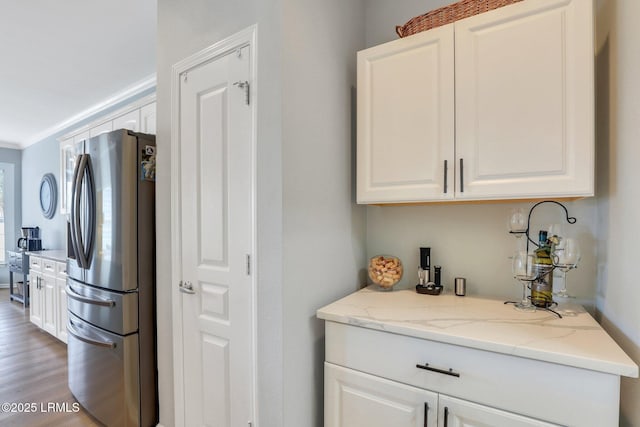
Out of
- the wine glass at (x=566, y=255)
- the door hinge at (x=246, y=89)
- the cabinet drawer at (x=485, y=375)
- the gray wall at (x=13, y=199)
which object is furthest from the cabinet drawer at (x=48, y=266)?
the wine glass at (x=566, y=255)

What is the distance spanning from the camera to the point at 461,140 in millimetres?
1318

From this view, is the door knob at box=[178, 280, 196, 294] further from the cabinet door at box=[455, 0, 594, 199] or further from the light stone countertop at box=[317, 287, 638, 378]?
the cabinet door at box=[455, 0, 594, 199]

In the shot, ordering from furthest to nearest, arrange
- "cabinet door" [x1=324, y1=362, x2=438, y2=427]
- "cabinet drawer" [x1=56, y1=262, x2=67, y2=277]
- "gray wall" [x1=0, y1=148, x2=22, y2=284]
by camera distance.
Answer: "gray wall" [x1=0, y1=148, x2=22, y2=284] < "cabinet drawer" [x1=56, y1=262, x2=67, y2=277] < "cabinet door" [x1=324, y1=362, x2=438, y2=427]

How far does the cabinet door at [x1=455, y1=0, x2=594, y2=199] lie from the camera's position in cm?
111

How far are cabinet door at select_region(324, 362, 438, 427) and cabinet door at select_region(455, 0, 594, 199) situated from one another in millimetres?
811

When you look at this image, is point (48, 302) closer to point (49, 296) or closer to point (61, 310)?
point (49, 296)

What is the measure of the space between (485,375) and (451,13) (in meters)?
1.44

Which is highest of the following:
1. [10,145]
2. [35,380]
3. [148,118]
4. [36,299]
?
[10,145]

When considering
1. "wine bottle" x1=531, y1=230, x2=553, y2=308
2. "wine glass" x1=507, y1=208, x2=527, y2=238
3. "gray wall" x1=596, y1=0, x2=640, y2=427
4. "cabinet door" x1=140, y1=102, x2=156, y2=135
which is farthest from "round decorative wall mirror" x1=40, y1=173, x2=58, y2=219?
"gray wall" x1=596, y1=0, x2=640, y2=427

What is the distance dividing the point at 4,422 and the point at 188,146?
2224 millimetres

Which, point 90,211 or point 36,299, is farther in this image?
point 36,299

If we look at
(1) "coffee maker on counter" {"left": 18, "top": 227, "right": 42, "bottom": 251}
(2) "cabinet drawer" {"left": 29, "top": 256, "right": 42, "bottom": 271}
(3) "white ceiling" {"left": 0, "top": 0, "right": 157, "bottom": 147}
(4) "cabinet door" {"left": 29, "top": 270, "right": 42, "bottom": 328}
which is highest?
(3) "white ceiling" {"left": 0, "top": 0, "right": 157, "bottom": 147}

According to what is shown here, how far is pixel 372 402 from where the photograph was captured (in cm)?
119

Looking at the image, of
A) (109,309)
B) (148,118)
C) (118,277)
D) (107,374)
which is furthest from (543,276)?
(148,118)
